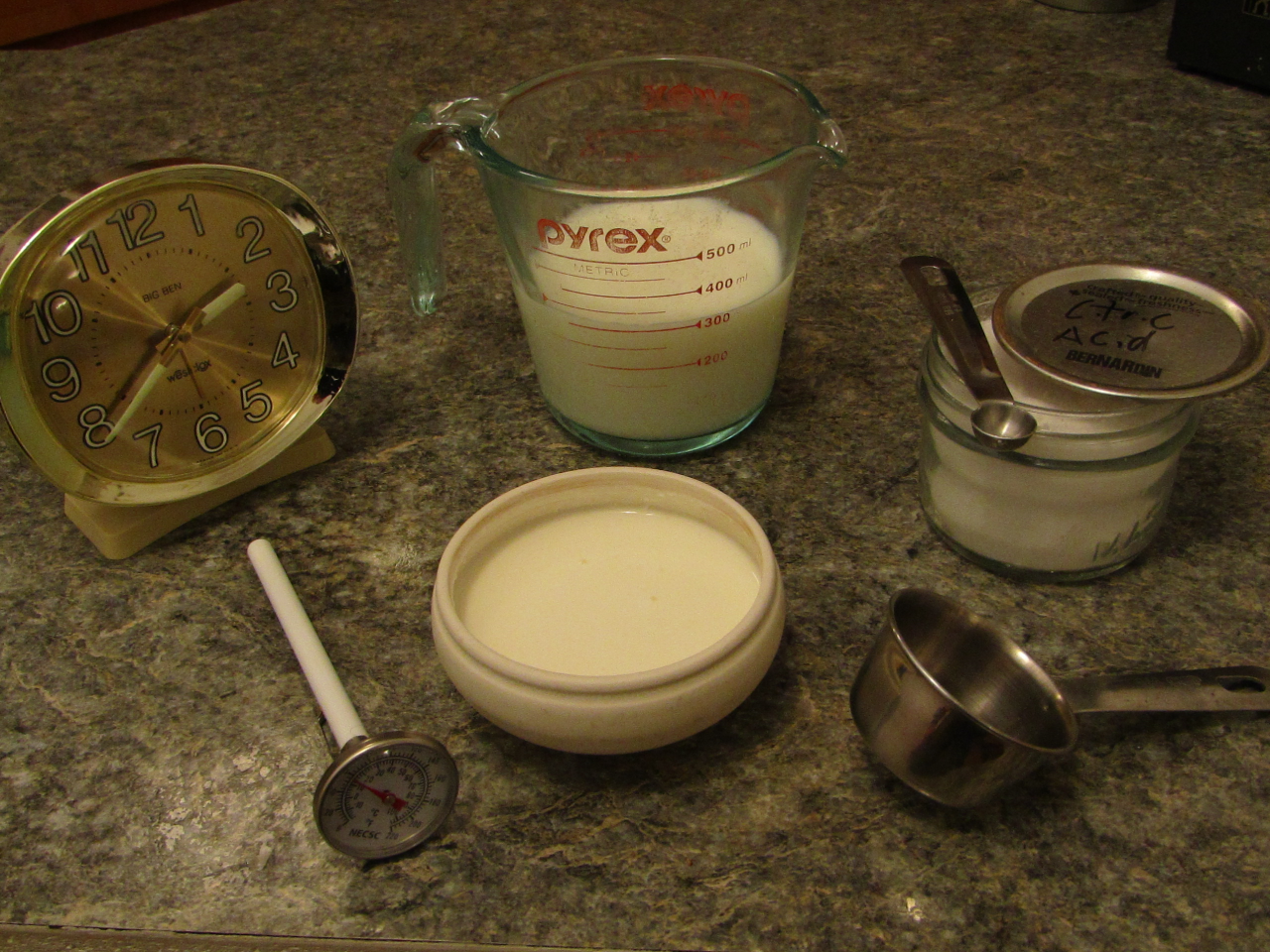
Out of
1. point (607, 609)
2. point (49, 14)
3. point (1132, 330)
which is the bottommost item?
point (49, 14)

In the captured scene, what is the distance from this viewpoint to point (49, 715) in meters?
0.62

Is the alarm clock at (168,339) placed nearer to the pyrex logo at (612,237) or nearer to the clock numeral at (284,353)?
the clock numeral at (284,353)

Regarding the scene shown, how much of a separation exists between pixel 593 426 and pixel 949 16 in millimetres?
930

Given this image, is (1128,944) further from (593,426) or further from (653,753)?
(593,426)

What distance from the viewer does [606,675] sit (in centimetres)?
52

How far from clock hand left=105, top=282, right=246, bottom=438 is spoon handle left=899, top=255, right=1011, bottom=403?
443 millimetres

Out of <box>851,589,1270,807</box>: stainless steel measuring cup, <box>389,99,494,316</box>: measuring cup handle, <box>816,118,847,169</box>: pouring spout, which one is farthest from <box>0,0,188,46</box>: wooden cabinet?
<box>851,589,1270,807</box>: stainless steel measuring cup

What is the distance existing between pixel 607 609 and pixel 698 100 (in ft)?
1.29

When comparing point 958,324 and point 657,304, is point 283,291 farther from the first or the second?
point 958,324

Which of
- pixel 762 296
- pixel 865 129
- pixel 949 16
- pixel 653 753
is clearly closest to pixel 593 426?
pixel 762 296

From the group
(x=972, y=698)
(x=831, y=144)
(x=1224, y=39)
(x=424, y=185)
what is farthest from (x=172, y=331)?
(x=1224, y=39)

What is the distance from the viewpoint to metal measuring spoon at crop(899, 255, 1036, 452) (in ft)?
1.87

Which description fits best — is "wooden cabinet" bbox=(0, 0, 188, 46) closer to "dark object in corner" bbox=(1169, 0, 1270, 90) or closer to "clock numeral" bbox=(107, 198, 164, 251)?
"clock numeral" bbox=(107, 198, 164, 251)

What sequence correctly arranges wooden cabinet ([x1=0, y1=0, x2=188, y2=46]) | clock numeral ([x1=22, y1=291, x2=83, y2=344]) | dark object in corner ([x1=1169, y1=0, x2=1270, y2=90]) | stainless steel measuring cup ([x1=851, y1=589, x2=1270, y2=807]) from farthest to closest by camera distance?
wooden cabinet ([x1=0, y1=0, x2=188, y2=46]) < dark object in corner ([x1=1169, y1=0, x2=1270, y2=90]) < clock numeral ([x1=22, y1=291, x2=83, y2=344]) < stainless steel measuring cup ([x1=851, y1=589, x2=1270, y2=807])
